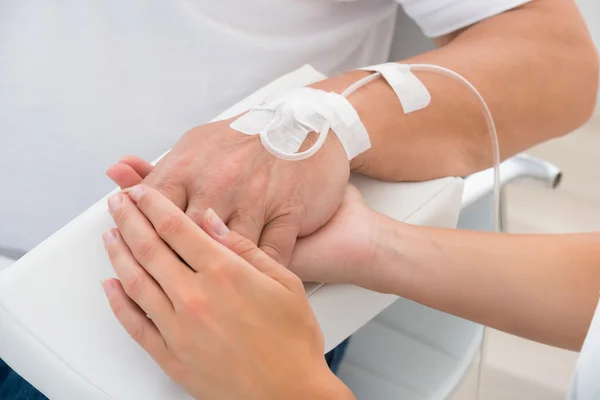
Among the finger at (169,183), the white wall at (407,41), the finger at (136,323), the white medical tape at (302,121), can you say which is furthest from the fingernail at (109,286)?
the white wall at (407,41)

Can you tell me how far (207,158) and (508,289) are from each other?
339 millimetres

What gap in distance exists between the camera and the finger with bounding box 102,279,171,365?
1.68ft

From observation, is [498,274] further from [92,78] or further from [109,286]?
[92,78]

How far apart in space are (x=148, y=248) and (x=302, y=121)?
8.2 inches

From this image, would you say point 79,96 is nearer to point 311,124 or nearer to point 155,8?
point 155,8

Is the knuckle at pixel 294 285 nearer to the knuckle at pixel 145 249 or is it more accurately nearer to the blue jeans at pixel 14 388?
the knuckle at pixel 145 249

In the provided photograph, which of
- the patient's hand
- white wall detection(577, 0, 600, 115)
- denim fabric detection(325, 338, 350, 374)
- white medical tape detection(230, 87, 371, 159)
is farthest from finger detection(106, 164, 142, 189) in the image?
white wall detection(577, 0, 600, 115)

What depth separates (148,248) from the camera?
530 mm

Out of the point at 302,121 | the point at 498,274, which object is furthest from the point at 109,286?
the point at 498,274

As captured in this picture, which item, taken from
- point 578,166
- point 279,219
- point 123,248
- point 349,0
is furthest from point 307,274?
point 578,166

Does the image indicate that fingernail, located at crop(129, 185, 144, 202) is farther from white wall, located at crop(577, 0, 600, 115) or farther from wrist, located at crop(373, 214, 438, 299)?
white wall, located at crop(577, 0, 600, 115)

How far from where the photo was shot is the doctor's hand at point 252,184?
601 mm

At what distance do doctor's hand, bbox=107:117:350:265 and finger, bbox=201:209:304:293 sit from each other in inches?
1.5

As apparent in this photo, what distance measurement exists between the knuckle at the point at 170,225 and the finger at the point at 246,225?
75 millimetres
